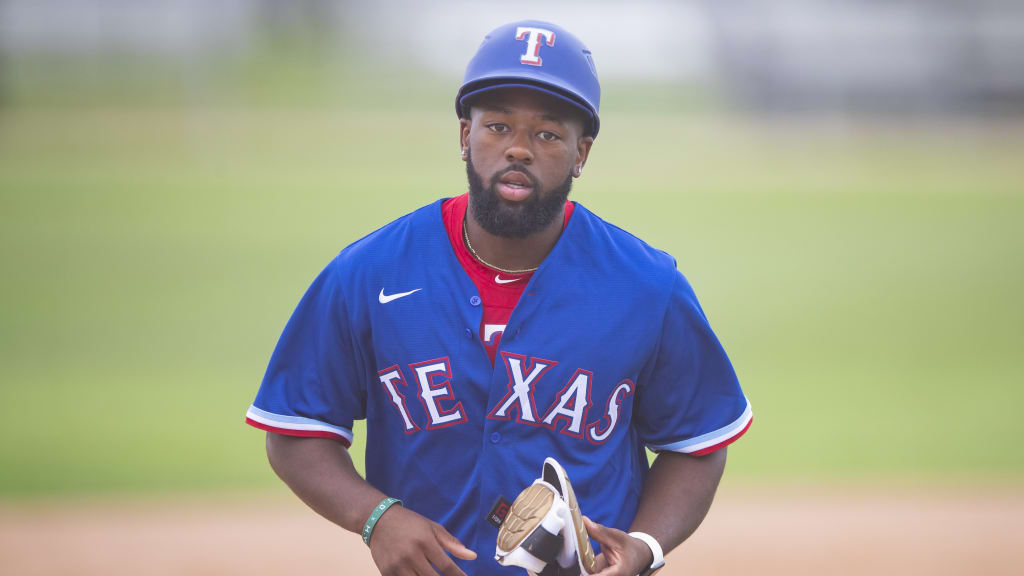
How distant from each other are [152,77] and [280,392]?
1154 inches

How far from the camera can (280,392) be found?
1960mm

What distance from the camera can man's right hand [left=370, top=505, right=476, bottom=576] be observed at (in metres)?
1.80

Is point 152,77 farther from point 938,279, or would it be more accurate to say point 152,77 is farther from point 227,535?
point 227,535

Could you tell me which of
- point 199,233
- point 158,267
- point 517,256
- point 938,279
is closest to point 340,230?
point 199,233

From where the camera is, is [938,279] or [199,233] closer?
[938,279]

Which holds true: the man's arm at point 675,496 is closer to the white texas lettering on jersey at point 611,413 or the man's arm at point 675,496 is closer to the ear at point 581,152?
the white texas lettering on jersey at point 611,413

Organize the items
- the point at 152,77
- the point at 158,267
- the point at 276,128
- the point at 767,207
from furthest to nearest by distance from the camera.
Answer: the point at 152,77
the point at 276,128
the point at 767,207
the point at 158,267

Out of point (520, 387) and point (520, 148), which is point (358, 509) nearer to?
point (520, 387)

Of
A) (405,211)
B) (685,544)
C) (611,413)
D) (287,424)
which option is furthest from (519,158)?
(405,211)

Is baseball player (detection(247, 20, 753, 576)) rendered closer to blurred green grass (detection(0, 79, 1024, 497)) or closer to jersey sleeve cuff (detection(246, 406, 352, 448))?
jersey sleeve cuff (detection(246, 406, 352, 448))

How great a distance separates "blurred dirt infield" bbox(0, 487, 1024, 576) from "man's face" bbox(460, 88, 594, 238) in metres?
3.72

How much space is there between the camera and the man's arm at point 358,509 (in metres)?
1.80

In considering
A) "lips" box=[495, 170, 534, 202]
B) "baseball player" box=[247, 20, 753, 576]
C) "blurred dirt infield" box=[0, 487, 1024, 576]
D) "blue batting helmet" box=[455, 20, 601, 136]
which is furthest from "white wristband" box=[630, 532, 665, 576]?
"blurred dirt infield" box=[0, 487, 1024, 576]

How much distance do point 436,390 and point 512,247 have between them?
1.10 ft
